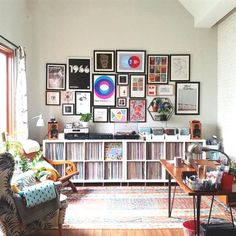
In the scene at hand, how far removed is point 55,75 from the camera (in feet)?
18.2

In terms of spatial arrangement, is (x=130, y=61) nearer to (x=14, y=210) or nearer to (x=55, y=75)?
(x=55, y=75)

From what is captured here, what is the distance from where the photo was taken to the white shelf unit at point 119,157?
525 centimetres

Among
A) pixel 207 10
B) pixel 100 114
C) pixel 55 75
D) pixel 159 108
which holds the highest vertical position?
pixel 207 10

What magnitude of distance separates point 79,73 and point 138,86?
41.6 inches

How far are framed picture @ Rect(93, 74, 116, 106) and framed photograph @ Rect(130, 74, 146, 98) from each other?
0.32 metres

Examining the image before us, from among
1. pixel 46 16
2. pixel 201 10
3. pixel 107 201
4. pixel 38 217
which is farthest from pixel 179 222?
pixel 46 16

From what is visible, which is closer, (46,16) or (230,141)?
(230,141)

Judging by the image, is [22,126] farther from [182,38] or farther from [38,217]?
[182,38]

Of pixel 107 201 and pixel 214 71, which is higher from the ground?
pixel 214 71

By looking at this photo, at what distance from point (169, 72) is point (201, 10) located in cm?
113

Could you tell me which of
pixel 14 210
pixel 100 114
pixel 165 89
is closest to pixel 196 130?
pixel 165 89

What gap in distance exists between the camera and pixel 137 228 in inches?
139

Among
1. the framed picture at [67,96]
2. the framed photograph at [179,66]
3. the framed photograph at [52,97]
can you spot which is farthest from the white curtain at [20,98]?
the framed photograph at [179,66]

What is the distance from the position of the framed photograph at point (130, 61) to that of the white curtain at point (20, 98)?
5.40ft
